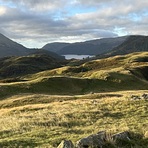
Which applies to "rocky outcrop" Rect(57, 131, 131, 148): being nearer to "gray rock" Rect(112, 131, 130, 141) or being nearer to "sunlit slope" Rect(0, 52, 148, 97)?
"gray rock" Rect(112, 131, 130, 141)

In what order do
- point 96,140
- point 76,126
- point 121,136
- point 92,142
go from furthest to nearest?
point 76,126
point 121,136
point 96,140
point 92,142

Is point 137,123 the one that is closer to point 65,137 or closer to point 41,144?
point 65,137

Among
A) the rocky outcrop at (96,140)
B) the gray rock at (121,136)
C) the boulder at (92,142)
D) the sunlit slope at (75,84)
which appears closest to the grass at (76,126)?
the gray rock at (121,136)

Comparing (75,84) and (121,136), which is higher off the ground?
(121,136)

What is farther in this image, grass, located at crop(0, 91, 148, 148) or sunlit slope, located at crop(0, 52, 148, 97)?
sunlit slope, located at crop(0, 52, 148, 97)

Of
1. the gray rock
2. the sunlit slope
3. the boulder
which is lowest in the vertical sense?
the sunlit slope

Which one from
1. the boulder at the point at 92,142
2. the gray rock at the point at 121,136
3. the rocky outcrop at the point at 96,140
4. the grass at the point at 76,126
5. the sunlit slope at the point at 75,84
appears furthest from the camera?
the sunlit slope at the point at 75,84

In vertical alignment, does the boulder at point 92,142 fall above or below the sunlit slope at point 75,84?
above

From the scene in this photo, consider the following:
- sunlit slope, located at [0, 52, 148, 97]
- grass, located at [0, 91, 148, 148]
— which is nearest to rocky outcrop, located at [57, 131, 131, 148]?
grass, located at [0, 91, 148, 148]

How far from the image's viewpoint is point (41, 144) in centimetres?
1586

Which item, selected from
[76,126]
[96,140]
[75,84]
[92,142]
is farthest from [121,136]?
[75,84]

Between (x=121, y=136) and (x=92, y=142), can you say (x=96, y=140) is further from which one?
(x=121, y=136)

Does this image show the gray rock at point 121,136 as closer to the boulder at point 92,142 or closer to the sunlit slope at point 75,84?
the boulder at point 92,142

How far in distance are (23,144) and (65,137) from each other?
239cm
